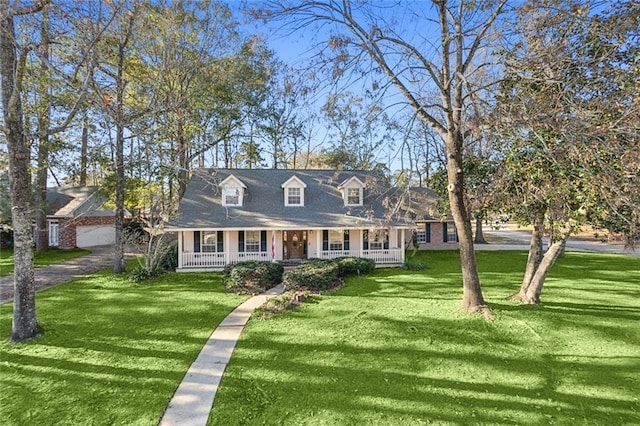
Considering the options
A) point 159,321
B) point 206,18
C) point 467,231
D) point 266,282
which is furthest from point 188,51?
point 467,231

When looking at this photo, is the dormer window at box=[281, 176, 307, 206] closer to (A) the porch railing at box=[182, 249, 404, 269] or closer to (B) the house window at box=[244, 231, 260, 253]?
(B) the house window at box=[244, 231, 260, 253]

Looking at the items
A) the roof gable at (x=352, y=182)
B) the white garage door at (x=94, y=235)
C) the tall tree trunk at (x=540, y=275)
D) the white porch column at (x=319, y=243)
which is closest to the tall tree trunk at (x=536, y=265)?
the tall tree trunk at (x=540, y=275)

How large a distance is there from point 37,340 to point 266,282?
7.00 metres

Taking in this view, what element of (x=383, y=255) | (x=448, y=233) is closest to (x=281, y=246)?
(x=383, y=255)

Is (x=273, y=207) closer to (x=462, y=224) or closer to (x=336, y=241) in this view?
(x=336, y=241)

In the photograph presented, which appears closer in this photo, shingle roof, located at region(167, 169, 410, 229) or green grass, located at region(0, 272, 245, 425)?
green grass, located at region(0, 272, 245, 425)

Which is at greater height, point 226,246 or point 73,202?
point 73,202

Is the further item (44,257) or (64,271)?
(44,257)

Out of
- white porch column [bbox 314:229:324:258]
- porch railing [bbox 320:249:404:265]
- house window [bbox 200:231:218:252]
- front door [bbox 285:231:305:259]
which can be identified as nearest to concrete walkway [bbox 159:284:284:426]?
house window [bbox 200:231:218:252]

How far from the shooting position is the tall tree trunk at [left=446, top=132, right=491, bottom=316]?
9062 mm

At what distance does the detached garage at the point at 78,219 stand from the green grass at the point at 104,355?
53.3 ft

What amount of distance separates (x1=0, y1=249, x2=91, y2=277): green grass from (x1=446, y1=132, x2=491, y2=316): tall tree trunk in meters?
19.2

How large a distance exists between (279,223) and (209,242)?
3814 millimetres

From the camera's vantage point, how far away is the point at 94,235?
88.8ft
